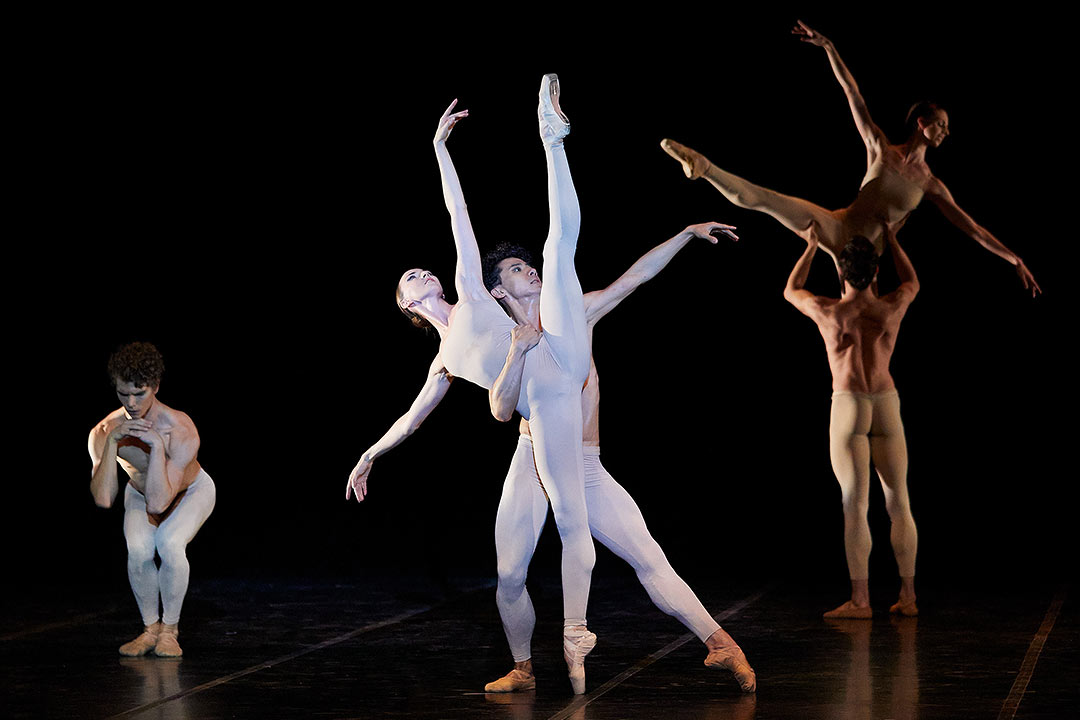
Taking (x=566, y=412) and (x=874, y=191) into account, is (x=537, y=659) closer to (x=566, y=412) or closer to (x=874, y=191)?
(x=566, y=412)

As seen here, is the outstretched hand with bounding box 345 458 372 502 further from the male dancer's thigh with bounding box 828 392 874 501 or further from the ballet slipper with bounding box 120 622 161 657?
the male dancer's thigh with bounding box 828 392 874 501

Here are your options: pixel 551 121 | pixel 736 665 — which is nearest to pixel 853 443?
pixel 736 665

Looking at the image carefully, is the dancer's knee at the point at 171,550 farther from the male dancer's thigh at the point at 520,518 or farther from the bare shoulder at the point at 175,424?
the male dancer's thigh at the point at 520,518

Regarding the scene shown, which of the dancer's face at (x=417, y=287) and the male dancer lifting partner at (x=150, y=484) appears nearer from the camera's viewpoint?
the dancer's face at (x=417, y=287)

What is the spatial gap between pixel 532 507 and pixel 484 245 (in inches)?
137

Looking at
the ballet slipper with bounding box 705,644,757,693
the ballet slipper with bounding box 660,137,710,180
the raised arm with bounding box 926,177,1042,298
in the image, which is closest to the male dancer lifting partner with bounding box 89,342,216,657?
the ballet slipper with bounding box 705,644,757,693

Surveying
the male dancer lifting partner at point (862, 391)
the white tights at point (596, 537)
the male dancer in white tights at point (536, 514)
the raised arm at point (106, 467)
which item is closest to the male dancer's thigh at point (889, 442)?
the male dancer lifting partner at point (862, 391)

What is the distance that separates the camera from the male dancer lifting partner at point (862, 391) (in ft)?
19.4

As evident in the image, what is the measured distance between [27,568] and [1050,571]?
5272 mm

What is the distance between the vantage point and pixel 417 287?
14.5 feet

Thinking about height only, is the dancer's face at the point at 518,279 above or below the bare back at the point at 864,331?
above

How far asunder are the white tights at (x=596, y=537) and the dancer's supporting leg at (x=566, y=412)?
115 mm

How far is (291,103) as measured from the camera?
24.9 ft

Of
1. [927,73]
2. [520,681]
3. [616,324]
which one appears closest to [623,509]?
[520,681]
